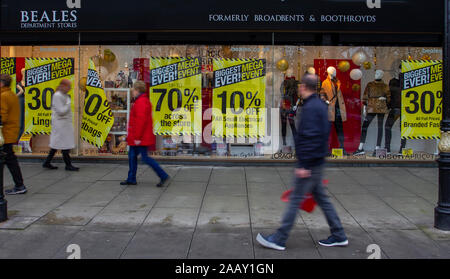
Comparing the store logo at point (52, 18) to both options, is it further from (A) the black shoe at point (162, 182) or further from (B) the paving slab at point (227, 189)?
(B) the paving slab at point (227, 189)

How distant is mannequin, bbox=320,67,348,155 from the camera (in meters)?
10.5

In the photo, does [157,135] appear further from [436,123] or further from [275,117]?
[436,123]

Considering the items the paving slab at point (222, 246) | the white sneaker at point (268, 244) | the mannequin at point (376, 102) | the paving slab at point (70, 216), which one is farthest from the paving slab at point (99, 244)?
the mannequin at point (376, 102)

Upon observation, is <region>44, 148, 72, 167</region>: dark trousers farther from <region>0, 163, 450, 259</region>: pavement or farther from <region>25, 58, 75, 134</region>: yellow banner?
<region>25, 58, 75, 134</region>: yellow banner

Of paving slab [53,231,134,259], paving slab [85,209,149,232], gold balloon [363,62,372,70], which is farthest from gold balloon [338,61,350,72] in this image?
paving slab [53,231,134,259]

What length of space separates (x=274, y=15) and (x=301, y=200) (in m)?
6.01

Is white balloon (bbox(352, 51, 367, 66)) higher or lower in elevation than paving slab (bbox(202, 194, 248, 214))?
higher

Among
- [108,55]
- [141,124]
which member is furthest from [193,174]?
[108,55]

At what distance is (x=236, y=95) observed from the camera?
10258 millimetres

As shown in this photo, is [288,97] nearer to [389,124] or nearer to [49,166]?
[389,124]

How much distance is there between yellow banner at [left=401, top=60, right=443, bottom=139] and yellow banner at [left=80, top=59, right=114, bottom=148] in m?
6.90

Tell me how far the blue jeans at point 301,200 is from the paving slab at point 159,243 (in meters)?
1.06

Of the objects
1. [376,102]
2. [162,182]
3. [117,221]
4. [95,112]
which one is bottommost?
[117,221]

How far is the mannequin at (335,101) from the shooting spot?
10.5 meters
